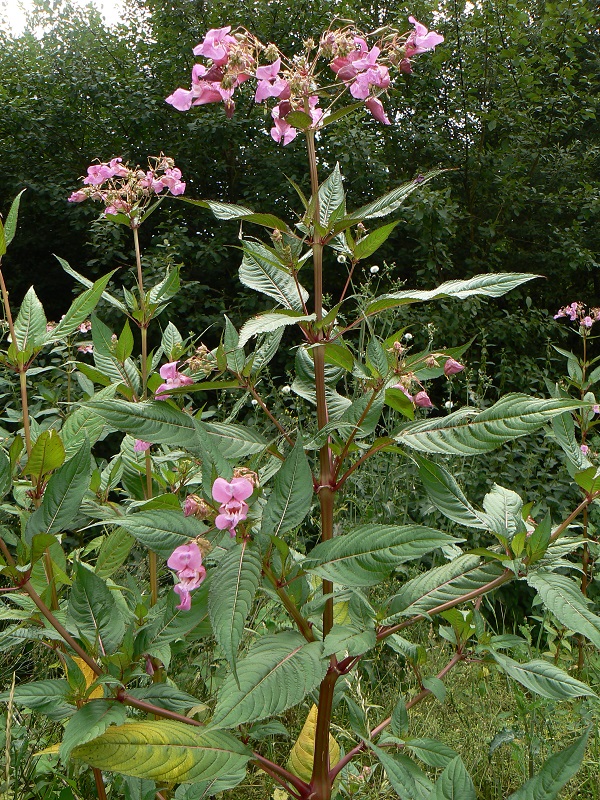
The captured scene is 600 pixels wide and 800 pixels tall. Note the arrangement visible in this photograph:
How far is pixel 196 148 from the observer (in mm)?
7020

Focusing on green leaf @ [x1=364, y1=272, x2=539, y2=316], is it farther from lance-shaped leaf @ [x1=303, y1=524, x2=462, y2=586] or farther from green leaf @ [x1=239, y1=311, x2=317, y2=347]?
lance-shaped leaf @ [x1=303, y1=524, x2=462, y2=586]

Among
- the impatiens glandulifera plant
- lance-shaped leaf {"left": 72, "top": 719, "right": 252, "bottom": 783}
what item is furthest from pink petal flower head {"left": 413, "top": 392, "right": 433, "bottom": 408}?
lance-shaped leaf {"left": 72, "top": 719, "right": 252, "bottom": 783}

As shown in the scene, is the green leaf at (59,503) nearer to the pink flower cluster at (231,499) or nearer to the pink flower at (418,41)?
the pink flower cluster at (231,499)

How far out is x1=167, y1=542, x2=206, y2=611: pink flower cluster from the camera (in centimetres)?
87

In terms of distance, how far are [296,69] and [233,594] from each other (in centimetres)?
83

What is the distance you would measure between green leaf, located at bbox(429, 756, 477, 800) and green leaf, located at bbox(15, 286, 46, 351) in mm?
991

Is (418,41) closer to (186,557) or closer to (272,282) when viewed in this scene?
(272,282)

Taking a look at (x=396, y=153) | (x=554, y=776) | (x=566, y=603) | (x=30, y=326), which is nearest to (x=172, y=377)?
(x=30, y=326)

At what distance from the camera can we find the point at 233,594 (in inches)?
31.9

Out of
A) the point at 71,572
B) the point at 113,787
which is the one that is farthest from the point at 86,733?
the point at 113,787

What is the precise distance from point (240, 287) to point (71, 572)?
17.7 ft

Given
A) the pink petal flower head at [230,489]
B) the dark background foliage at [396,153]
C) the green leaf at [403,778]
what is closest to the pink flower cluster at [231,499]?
the pink petal flower head at [230,489]

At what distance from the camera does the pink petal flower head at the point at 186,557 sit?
87 centimetres

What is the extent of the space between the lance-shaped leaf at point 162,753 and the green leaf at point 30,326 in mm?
709
